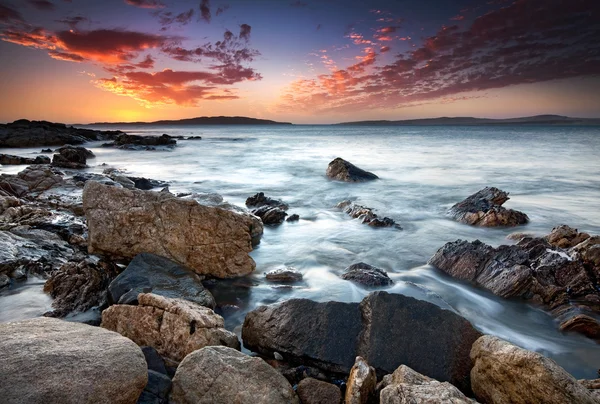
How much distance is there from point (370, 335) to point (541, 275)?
3859 mm

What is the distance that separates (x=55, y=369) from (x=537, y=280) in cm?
667

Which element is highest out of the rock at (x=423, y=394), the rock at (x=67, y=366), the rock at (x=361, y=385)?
the rock at (x=67, y=366)

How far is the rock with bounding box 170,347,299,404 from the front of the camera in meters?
3.09

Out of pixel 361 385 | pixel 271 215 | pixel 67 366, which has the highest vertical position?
pixel 67 366

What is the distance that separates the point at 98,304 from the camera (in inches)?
199

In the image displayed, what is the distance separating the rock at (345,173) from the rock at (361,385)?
14503 millimetres

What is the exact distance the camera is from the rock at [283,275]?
668 cm

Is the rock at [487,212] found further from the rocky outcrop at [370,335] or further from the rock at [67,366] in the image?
the rock at [67,366]

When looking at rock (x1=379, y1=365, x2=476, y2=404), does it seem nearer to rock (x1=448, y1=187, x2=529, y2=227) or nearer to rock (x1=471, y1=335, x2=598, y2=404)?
rock (x1=471, y1=335, x2=598, y2=404)

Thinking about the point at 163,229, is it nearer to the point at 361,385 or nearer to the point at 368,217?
the point at 361,385

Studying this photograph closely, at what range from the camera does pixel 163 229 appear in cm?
610

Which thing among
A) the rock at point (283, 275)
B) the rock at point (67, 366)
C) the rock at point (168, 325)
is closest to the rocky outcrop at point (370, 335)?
the rock at point (168, 325)

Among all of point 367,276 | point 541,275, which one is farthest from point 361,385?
point 541,275

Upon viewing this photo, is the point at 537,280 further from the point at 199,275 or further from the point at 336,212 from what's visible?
the point at 336,212
